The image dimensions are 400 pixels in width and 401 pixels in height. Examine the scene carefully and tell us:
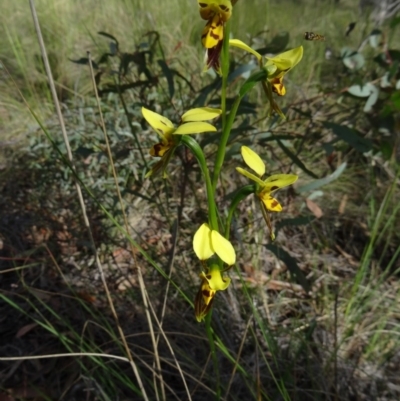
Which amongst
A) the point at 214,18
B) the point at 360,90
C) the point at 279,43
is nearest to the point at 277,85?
the point at 214,18

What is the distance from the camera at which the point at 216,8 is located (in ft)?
2.11

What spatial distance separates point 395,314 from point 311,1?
10.4ft

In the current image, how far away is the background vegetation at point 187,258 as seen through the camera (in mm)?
1216

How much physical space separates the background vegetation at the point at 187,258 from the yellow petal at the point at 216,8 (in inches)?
17.2

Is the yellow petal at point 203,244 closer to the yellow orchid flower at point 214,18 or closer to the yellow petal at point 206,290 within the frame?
the yellow petal at point 206,290

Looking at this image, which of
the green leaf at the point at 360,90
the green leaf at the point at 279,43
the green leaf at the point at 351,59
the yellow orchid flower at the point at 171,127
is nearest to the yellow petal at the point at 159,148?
the yellow orchid flower at the point at 171,127

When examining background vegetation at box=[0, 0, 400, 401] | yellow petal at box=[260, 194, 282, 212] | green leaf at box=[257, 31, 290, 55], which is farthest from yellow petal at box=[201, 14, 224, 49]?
green leaf at box=[257, 31, 290, 55]

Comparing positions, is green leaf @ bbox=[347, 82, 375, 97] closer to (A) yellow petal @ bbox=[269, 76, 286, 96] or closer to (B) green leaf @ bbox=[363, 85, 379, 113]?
(B) green leaf @ bbox=[363, 85, 379, 113]

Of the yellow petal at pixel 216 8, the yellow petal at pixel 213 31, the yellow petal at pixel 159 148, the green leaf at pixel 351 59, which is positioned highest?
the green leaf at pixel 351 59

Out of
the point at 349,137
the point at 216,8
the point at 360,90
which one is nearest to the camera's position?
the point at 216,8

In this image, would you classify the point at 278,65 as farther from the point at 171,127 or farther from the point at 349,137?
the point at 349,137

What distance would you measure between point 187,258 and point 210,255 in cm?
92

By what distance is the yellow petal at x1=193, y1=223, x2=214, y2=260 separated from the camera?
26.3 inches

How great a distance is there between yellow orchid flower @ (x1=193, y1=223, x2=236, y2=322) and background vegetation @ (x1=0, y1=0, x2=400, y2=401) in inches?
6.6
